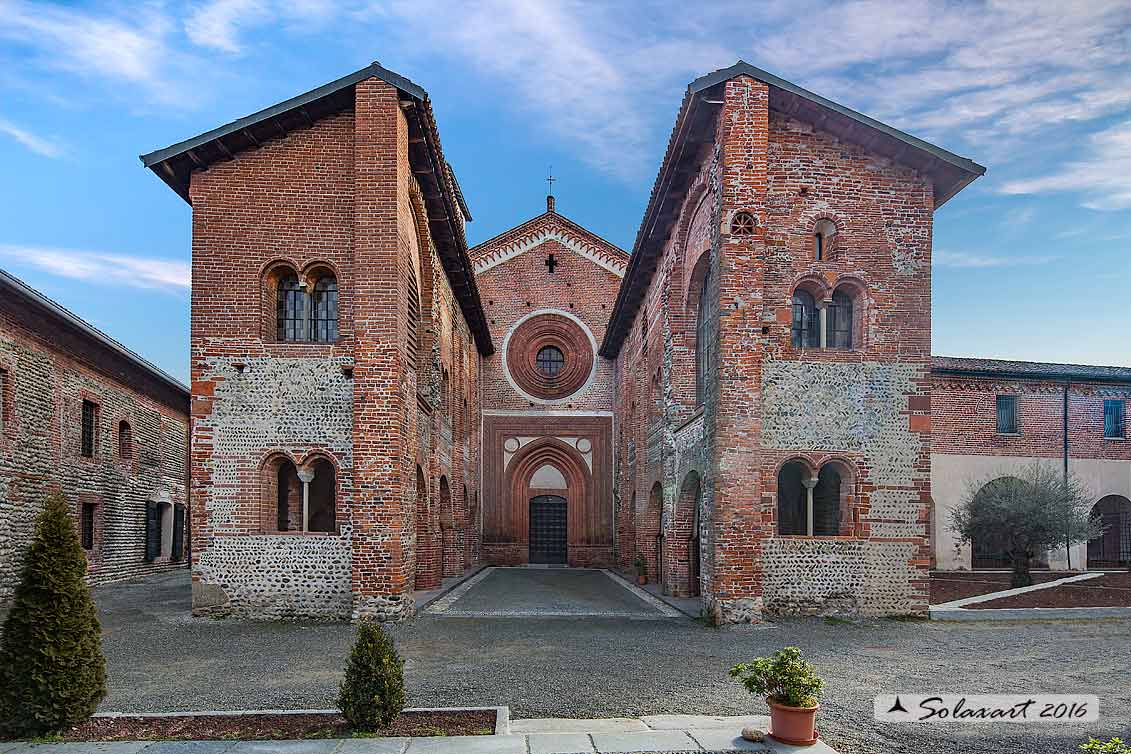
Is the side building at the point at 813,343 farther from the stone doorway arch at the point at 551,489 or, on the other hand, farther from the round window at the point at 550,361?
the round window at the point at 550,361

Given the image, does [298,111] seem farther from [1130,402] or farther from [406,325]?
[1130,402]

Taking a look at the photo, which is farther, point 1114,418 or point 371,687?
point 1114,418

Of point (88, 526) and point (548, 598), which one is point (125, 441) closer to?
point (88, 526)

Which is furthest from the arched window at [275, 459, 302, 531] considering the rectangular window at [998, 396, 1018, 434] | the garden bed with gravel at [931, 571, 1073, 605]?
the rectangular window at [998, 396, 1018, 434]

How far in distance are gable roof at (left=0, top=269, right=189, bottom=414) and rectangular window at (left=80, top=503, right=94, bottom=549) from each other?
3095 millimetres

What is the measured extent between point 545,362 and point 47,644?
23.7 m

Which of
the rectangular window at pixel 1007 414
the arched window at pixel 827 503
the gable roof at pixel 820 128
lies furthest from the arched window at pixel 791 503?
the rectangular window at pixel 1007 414

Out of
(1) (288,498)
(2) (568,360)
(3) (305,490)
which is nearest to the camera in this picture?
(3) (305,490)

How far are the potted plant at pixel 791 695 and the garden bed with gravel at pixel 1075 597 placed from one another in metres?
9.99

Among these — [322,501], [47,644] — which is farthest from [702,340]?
[47,644]

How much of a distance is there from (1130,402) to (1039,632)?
15664 mm

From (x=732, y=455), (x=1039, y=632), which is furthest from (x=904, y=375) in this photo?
(x=1039, y=632)

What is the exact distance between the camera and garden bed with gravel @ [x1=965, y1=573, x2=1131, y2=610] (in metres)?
14.8

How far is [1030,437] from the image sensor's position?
2314cm
